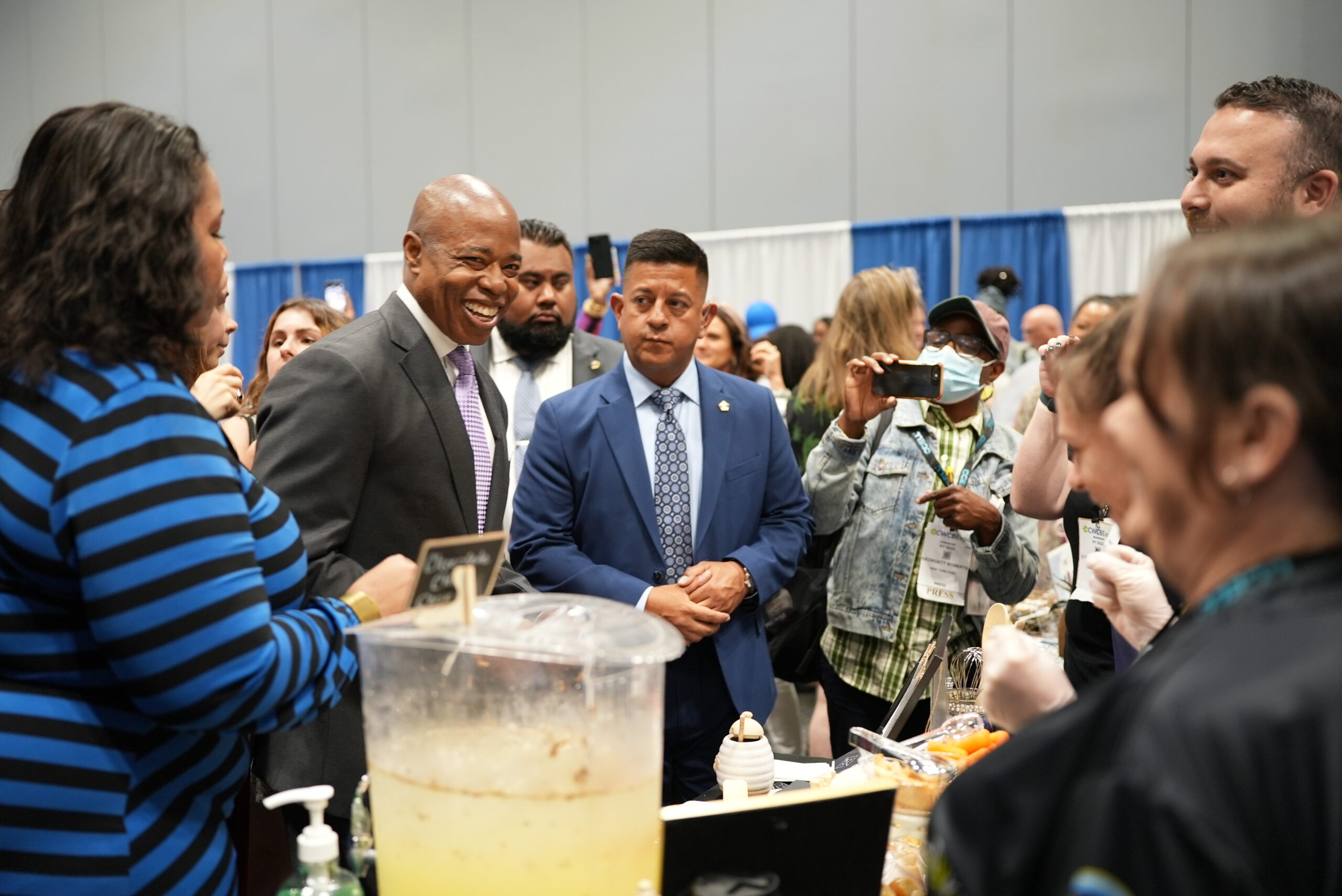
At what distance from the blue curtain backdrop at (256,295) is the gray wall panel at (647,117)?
9.55 ft

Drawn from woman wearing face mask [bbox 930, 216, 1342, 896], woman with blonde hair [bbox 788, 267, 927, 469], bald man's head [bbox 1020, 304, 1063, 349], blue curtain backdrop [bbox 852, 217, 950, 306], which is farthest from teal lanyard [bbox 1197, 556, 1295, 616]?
blue curtain backdrop [bbox 852, 217, 950, 306]

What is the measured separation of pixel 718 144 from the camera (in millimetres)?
8375

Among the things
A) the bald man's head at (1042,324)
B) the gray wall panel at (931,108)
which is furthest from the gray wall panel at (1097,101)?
the bald man's head at (1042,324)

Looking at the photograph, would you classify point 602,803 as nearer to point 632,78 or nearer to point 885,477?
point 885,477

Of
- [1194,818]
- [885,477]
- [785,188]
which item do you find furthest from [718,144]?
[1194,818]

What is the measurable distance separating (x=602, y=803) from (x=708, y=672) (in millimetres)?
1505

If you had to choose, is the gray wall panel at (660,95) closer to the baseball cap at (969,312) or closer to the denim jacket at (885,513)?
the baseball cap at (969,312)

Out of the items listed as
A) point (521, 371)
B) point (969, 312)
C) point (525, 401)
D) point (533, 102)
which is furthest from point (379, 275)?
point (969, 312)

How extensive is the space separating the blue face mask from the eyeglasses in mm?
40

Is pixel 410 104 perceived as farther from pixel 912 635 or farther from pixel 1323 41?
pixel 912 635

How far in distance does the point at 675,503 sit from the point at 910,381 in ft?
2.19

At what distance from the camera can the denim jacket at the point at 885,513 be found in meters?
2.82

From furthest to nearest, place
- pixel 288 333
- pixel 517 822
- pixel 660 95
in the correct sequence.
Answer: pixel 660 95 < pixel 288 333 < pixel 517 822

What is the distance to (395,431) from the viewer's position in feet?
6.75
